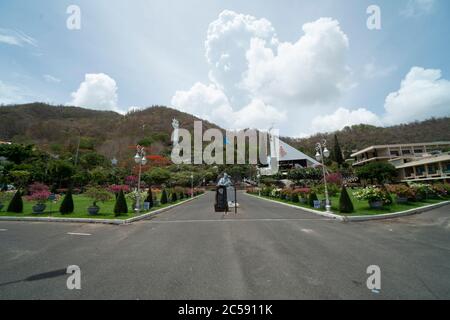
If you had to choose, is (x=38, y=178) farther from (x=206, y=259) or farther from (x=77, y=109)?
(x=77, y=109)

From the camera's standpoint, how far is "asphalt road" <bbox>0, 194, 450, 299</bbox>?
3234mm

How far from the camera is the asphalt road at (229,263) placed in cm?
323

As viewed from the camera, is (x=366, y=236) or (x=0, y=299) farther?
(x=366, y=236)

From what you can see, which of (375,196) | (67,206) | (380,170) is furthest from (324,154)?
(380,170)

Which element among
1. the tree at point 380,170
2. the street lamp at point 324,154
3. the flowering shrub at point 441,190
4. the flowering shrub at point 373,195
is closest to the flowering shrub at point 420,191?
the flowering shrub at point 441,190

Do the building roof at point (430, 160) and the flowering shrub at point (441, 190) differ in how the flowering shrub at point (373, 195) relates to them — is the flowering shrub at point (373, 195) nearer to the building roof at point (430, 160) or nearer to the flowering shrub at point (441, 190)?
the flowering shrub at point (441, 190)

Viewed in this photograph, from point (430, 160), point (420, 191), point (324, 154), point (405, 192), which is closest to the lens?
point (324, 154)

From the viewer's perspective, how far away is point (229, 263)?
14.6 ft

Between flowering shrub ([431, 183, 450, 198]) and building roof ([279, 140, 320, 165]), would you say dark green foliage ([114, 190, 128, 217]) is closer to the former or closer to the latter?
flowering shrub ([431, 183, 450, 198])

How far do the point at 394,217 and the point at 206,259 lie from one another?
418 inches

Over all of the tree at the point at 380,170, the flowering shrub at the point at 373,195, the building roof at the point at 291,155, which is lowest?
the flowering shrub at the point at 373,195

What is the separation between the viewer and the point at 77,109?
125 m

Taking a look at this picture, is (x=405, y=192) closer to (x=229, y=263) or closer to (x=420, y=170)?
(x=229, y=263)
